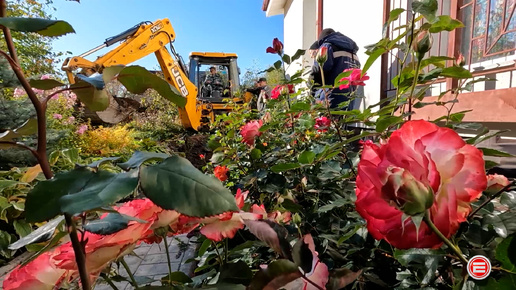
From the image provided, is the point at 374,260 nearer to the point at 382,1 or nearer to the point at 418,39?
the point at 418,39

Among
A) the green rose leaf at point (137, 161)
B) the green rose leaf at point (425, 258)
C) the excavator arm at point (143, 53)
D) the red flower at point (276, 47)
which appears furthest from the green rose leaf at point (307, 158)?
the excavator arm at point (143, 53)

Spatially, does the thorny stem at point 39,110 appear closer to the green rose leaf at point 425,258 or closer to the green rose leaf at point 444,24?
the green rose leaf at point 425,258

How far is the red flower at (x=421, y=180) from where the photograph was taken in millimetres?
253

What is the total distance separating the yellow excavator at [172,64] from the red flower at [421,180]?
3136mm

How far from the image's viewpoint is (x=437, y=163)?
11.1 inches

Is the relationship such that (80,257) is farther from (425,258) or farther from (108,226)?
(425,258)

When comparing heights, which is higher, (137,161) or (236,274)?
(137,161)

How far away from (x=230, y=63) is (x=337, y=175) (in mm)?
8516

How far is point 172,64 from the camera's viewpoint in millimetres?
6254

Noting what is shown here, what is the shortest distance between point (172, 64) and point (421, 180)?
658cm

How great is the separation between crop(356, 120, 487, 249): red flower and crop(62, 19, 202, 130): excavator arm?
470 cm

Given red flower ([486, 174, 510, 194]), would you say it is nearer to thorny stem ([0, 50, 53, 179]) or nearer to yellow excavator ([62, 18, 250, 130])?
thorny stem ([0, 50, 53, 179])

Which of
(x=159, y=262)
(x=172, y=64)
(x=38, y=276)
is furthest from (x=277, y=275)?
(x=172, y=64)

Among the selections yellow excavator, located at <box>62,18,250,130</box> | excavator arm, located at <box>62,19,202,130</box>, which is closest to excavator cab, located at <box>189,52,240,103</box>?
yellow excavator, located at <box>62,18,250,130</box>
